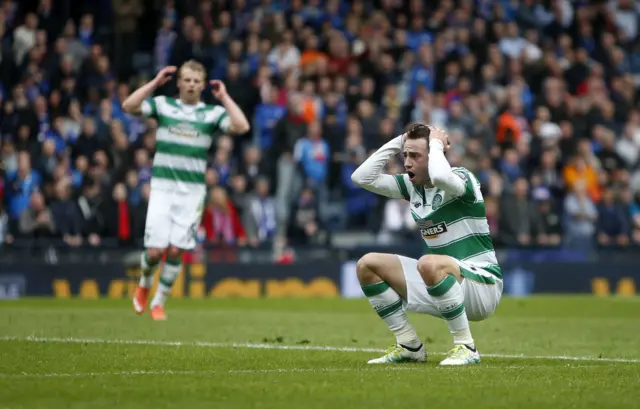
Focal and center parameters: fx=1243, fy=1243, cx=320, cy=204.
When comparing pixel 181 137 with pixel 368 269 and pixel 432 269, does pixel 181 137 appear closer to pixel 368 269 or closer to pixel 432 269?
pixel 368 269

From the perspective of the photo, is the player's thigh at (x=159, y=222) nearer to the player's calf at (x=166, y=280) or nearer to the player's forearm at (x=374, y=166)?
the player's calf at (x=166, y=280)

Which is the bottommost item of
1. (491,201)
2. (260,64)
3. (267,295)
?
(267,295)

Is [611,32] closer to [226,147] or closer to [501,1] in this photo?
[501,1]

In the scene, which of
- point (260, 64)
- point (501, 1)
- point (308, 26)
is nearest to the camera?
point (260, 64)

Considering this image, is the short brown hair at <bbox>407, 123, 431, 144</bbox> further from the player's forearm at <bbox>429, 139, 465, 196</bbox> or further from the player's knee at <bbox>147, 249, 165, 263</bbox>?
the player's knee at <bbox>147, 249, 165, 263</bbox>

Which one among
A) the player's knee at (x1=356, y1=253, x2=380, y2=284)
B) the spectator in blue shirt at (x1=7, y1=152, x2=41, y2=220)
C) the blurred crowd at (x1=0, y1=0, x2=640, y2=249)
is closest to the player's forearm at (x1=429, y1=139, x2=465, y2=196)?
the player's knee at (x1=356, y1=253, x2=380, y2=284)

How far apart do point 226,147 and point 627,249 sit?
7782 millimetres

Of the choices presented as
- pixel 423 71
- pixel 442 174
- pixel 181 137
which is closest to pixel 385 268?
pixel 442 174

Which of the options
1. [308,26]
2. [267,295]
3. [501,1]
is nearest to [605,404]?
[267,295]

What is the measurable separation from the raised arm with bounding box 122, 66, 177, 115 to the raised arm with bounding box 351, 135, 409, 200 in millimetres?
4287

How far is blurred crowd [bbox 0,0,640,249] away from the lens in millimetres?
21641

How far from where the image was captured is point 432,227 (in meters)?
9.49

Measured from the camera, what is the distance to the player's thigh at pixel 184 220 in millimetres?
14336

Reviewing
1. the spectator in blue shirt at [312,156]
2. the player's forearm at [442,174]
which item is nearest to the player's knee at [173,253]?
the player's forearm at [442,174]
